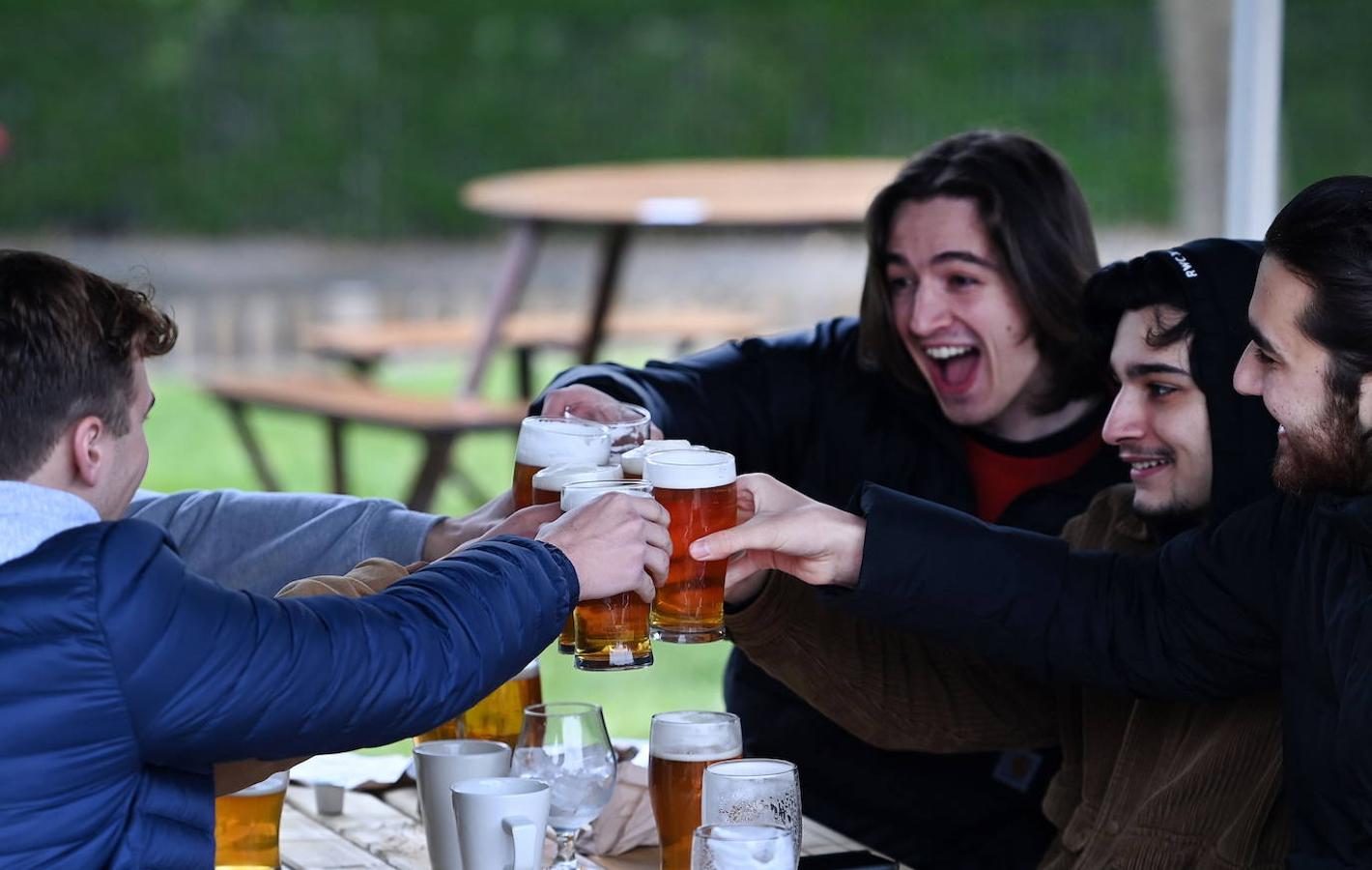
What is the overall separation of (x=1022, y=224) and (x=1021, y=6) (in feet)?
43.0

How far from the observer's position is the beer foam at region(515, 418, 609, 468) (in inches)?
91.5

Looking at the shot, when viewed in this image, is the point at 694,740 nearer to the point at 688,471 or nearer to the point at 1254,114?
the point at 688,471

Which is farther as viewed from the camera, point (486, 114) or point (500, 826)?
point (486, 114)

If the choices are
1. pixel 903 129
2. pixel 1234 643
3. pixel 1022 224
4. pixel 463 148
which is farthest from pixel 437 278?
pixel 1234 643

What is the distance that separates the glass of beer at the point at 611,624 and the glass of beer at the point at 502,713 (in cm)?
20

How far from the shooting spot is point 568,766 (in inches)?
78.5

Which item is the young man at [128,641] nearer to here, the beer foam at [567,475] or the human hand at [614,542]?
the human hand at [614,542]

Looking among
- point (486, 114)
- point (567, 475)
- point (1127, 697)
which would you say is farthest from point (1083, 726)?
point (486, 114)

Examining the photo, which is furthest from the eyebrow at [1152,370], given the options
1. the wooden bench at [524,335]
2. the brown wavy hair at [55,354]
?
the wooden bench at [524,335]

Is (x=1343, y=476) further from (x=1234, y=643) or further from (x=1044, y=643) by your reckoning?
(x=1044, y=643)

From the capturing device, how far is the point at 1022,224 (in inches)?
122

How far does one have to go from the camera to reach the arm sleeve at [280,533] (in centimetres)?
268

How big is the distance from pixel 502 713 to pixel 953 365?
3.96 ft

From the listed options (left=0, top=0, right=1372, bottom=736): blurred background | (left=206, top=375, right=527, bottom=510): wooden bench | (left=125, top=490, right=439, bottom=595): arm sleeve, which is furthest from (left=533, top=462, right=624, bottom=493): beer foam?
(left=0, top=0, right=1372, bottom=736): blurred background
